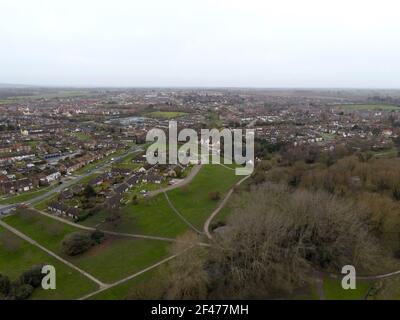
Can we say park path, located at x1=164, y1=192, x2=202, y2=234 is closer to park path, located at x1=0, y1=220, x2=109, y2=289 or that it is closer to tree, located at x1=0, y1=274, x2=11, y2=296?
park path, located at x1=0, y1=220, x2=109, y2=289

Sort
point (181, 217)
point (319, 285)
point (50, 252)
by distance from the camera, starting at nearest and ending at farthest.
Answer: point (319, 285) < point (50, 252) < point (181, 217)

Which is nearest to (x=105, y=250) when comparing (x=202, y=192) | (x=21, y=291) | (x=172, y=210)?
(x=21, y=291)

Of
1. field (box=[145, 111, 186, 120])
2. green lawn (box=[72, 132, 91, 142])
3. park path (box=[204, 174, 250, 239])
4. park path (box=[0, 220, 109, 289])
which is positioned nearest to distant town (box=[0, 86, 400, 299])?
park path (box=[0, 220, 109, 289])

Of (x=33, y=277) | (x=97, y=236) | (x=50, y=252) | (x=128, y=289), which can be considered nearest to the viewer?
(x=128, y=289)

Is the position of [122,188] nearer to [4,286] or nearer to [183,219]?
[183,219]

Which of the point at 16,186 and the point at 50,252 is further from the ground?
the point at 16,186

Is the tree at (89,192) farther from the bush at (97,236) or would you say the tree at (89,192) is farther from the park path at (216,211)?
the park path at (216,211)
